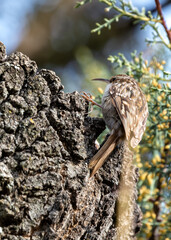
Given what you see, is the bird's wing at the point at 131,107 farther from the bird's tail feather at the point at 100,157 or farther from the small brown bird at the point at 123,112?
the bird's tail feather at the point at 100,157

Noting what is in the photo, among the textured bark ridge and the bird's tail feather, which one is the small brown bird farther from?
the textured bark ridge

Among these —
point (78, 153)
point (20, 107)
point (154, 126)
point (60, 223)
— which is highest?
point (154, 126)

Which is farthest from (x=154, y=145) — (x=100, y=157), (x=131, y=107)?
(x=100, y=157)

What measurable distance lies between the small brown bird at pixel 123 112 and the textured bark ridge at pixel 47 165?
0.13m

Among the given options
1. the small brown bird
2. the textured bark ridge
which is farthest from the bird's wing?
the textured bark ridge

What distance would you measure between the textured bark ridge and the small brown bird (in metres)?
0.13

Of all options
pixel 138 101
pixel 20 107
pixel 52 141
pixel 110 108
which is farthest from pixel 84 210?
pixel 138 101

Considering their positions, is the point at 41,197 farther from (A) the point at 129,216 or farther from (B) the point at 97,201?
(A) the point at 129,216

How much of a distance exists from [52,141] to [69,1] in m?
3.65

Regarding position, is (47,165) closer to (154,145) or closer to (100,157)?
(100,157)

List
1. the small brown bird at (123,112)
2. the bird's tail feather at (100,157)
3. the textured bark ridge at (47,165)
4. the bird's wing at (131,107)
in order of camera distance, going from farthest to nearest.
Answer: the bird's wing at (131,107), the small brown bird at (123,112), the bird's tail feather at (100,157), the textured bark ridge at (47,165)

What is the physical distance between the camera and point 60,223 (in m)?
1.63

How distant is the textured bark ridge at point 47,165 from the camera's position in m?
1.60

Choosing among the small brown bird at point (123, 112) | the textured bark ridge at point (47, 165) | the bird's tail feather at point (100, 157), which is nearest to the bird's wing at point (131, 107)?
the small brown bird at point (123, 112)
